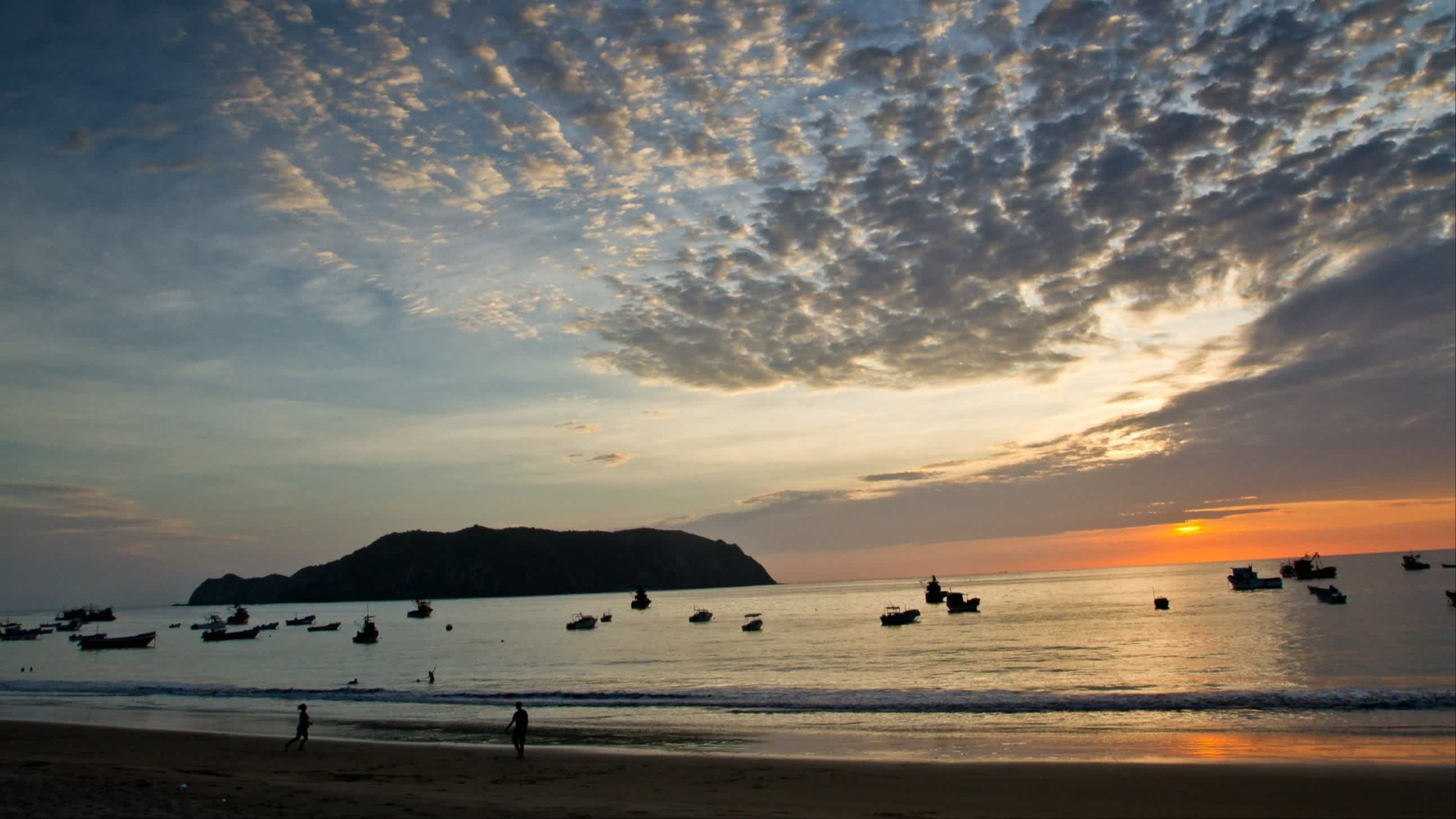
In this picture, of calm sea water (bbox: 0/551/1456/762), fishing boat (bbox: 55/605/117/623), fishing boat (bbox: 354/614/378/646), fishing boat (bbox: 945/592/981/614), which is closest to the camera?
calm sea water (bbox: 0/551/1456/762)

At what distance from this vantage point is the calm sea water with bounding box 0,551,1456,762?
97.2ft

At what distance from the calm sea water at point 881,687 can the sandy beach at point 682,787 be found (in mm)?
2909

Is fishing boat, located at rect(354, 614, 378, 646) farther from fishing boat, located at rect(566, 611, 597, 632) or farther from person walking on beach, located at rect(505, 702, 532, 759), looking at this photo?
person walking on beach, located at rect(505, 702, 532, 759)

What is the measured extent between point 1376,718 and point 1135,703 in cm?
859

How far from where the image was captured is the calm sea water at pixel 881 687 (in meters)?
29.6

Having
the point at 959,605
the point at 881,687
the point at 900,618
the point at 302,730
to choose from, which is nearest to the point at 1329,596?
the point at 959,605

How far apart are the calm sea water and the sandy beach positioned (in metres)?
2.91

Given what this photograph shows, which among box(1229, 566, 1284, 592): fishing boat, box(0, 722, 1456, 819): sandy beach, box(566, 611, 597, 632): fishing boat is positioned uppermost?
box(1229, 566, 1284, 592): fishing boat

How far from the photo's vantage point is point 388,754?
28750mm

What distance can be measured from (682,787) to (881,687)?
26.3 metres

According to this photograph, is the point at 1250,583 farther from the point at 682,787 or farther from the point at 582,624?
the point at 682,787

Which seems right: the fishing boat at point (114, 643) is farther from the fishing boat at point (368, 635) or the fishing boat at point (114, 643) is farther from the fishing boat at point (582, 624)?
the fishing boat at point (582, 624)

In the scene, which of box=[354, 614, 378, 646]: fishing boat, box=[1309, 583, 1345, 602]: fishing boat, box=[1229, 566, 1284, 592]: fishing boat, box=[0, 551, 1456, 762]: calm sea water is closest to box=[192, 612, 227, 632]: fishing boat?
box=[0, 551, 1456, 762]: calm sea water

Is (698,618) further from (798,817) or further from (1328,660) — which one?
(798,817)
